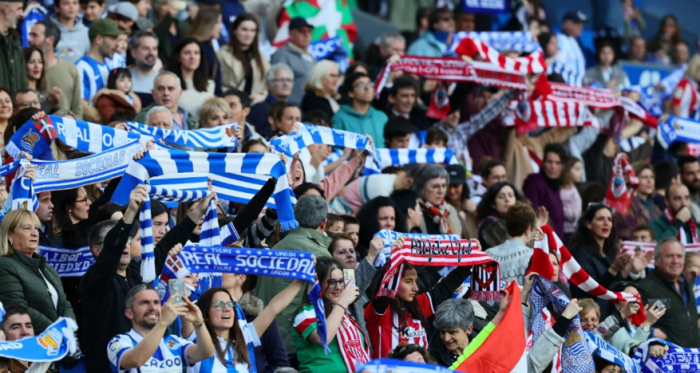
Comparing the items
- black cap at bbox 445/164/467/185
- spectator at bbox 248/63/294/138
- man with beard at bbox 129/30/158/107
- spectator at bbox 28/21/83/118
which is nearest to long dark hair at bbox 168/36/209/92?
man with beard at bbox 129/30/158/107

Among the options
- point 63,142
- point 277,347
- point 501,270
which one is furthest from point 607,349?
point 63,142

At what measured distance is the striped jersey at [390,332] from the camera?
1072 centimetres

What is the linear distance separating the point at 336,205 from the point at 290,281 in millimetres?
2589

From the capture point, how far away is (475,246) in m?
11.3

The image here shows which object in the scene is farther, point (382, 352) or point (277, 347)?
point (382, 352)

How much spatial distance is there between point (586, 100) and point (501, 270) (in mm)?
5272

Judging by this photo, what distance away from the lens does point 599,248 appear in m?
13.6

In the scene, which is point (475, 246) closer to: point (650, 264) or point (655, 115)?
point (650, 264)

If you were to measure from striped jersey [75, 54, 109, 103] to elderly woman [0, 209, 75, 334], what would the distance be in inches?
171

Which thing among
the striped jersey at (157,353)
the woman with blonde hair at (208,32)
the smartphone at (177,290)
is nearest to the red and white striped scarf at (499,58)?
the woman with blonde hair at (208,32)

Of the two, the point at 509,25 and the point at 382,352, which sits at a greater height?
the point at 509,25

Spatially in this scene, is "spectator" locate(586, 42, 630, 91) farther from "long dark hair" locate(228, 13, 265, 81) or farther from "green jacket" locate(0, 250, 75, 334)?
"green jacket" locate(0, 250, 75, 334)

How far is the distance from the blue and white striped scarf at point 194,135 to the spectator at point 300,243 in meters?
1.09

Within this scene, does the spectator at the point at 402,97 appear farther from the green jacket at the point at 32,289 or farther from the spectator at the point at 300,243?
the green jacket at the point at 32,289
